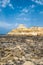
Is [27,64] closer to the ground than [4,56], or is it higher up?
closer to the ground

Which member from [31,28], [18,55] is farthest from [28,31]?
[18,55]

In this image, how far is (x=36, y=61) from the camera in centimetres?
848

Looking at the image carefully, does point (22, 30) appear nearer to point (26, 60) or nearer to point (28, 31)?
point (28, 31)

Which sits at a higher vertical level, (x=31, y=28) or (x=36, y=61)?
(x=31, y=28)

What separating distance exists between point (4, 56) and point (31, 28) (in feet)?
233

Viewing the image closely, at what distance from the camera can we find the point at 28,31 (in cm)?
8062

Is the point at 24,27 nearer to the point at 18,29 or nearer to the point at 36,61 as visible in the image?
the point at 18,29

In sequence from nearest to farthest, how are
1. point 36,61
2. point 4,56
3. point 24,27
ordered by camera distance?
point 36,61 → point 4,56 → point 24,27

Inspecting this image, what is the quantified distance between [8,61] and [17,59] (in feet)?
1.32

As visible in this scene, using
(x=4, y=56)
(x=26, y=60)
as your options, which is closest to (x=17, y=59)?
(x=26, y=60)

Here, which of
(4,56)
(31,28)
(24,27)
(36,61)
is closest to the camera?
(36,61)

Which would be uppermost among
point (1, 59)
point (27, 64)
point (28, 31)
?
point (28, 31)

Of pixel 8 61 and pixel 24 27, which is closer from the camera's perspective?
pixel 8 61

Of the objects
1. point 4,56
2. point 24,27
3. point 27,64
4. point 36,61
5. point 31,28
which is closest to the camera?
point 27,64
